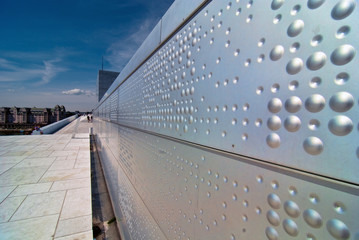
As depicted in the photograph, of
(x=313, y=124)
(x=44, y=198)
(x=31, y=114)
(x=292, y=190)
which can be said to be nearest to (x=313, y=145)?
(x=313, y=124)

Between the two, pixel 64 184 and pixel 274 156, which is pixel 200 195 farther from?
pixel 64 184

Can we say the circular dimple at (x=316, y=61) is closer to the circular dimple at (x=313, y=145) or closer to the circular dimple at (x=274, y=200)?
the circular dimple at (x=313, y=145)

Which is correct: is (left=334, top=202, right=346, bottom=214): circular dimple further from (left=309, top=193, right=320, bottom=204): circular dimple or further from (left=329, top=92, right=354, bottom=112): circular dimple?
(left=329, top=92, right=354, bottom=112): circular dimple

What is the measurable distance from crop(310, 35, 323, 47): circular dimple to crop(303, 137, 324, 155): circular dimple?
26cm

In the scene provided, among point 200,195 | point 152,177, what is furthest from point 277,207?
point 152,177

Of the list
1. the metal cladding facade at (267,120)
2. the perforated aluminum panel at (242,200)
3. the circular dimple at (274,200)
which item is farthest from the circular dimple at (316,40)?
the circular dimple at (274,200)

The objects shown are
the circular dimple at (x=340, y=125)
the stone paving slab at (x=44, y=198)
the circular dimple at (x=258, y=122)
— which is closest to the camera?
the circular dimple at (x=340, y=125)

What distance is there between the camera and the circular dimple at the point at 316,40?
49 centimetres

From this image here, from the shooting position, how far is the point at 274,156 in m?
0.60

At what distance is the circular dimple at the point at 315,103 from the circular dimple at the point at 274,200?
296 mm

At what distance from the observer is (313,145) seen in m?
0.50

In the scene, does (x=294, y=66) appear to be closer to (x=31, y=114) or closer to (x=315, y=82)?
(x=315, y=82)

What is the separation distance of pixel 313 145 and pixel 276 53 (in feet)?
1.01

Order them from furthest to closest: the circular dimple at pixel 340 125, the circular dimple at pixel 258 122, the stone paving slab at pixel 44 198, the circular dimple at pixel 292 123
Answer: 1. the stone paving slab at pixel 44 198
2. the circular dimple at pixel 258 122
3. the circular dimple at pixel 292 123
4. the circular dimple at pixel 340 125
